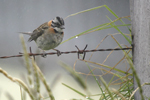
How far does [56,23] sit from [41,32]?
22cm

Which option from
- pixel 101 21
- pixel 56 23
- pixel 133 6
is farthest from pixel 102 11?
pixel 133 6

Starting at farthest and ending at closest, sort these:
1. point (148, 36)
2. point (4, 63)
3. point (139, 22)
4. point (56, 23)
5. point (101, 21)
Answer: point (4, 63), point (101, 21), point (56, 23), point (139, 22), point (148, 36)

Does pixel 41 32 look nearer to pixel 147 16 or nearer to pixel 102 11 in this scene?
pixel 147 16

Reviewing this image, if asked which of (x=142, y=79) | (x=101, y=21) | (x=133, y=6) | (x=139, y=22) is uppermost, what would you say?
(x=101, y=21)

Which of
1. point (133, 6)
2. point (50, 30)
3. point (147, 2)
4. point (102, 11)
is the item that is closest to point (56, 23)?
point (50, 30)

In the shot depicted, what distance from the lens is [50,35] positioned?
2.84 m

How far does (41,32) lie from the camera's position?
2973 mm

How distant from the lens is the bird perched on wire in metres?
2.77

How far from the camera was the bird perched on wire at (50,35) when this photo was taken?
9.10 feet

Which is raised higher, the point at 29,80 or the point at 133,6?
the point at 133,6

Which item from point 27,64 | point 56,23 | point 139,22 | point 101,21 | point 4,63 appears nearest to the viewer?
point 27,64

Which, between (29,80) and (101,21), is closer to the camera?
(29,80)

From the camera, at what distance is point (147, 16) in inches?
64.4

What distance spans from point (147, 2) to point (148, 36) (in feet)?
0.77
